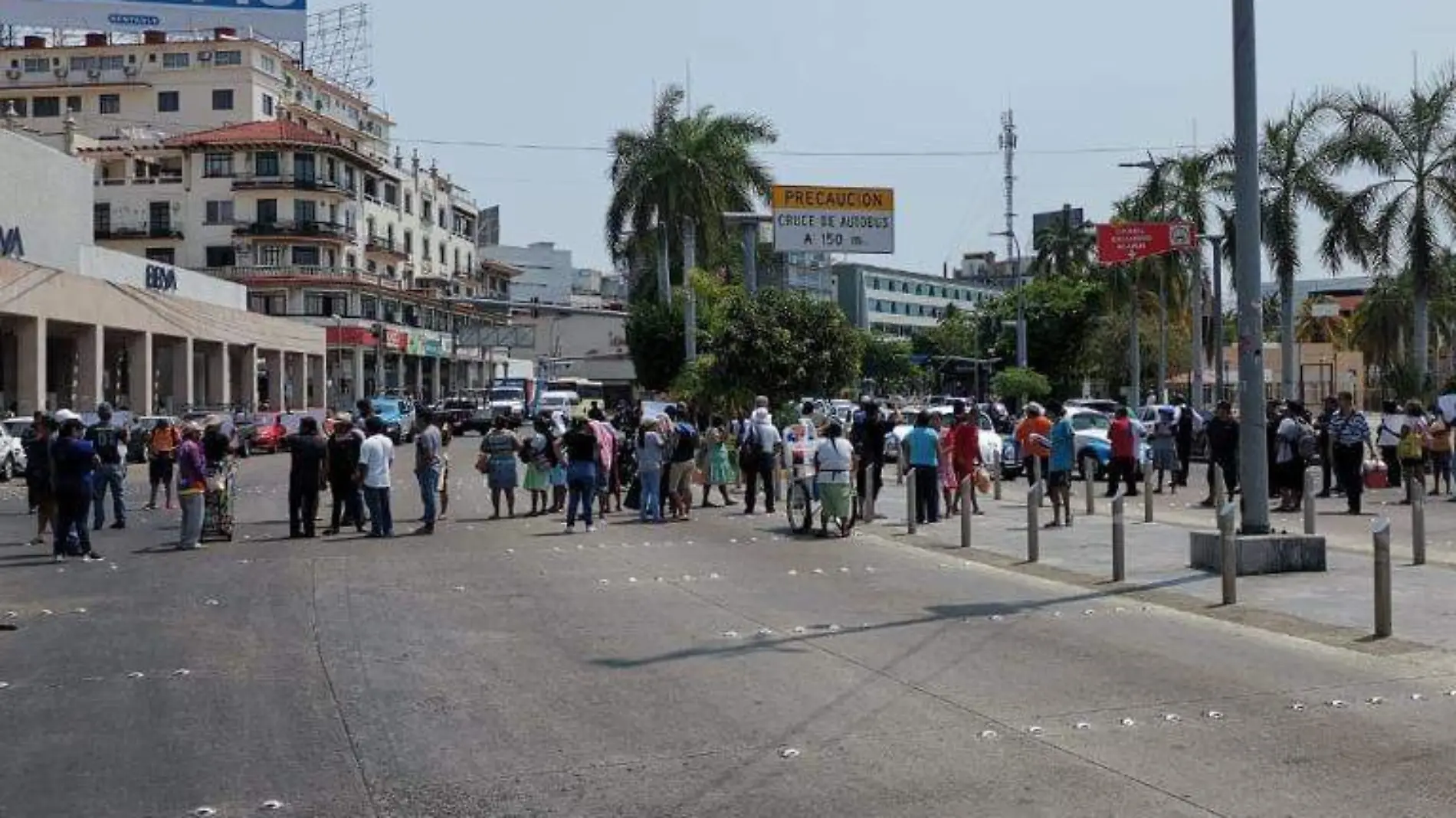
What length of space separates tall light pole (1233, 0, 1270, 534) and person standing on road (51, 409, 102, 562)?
1323 centimetres

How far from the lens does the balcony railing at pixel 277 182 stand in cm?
8462

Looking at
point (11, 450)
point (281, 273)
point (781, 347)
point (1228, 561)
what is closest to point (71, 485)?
point (1228, 561)

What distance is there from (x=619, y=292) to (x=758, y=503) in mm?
115817

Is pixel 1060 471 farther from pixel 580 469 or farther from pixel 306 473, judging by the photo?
pixel 306 473

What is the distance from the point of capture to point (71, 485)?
18.2 meters

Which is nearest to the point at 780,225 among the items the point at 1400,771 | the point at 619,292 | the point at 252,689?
the point at 252,689

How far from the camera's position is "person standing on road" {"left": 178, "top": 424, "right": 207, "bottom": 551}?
19.6 metres

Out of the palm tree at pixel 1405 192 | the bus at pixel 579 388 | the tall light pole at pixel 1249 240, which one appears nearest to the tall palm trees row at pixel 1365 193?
the palm tree at pixel 1405 192

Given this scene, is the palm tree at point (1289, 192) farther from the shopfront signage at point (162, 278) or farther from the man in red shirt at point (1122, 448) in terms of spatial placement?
the shopfront signage at point (162, 278)

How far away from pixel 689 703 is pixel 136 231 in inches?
3377

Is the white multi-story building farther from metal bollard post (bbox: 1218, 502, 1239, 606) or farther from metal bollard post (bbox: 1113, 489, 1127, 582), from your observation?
metal bollard post (bbox: 1218, 502, 1239, 606)

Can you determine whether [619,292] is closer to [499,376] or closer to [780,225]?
[499,376]

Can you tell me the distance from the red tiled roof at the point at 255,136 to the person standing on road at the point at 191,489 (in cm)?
6836

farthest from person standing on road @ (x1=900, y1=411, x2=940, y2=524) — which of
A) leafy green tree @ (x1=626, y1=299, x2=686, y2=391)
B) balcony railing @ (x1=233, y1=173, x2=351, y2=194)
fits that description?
balcony railing @ (x1=233, y1=173, x2=351, y2=194)
